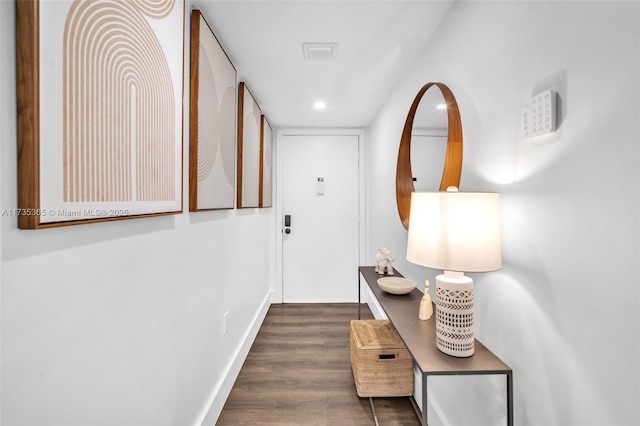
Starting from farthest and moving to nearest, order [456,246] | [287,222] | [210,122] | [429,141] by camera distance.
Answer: [287,222] → [429,141] → [210,122] → [456,246]

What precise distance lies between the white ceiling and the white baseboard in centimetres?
Result: 206

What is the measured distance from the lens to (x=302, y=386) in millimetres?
2154

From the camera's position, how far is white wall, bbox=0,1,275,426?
630mm

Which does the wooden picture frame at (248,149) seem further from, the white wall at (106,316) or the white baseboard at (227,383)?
the white baseboard at (227,383)

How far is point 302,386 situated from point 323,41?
224cm

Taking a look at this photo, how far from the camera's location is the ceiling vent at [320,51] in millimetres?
1866

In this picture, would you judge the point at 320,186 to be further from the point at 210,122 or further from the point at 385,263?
the point at 210,122

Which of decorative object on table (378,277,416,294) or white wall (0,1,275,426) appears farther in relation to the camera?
decorative object on table (378,277,416,294)

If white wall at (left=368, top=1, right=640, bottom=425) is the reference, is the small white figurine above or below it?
below

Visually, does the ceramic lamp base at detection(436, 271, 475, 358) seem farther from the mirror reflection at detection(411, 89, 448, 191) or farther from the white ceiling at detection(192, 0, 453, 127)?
the white ceiling at detection(192, 0, 453, 127)

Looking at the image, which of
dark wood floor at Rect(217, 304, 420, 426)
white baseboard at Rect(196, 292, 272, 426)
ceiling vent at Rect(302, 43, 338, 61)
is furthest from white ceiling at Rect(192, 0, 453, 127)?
dark wood floor at Rect(217, 304, 420, 426)

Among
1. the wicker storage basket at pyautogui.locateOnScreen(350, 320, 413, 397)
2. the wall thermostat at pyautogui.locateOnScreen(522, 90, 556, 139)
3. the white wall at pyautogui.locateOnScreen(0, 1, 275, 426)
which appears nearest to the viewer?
the white wall at pyautogui.locateOnScreen(0, 1, 275, 426)

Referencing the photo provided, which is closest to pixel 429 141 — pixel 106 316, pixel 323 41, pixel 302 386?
pixel 323 41

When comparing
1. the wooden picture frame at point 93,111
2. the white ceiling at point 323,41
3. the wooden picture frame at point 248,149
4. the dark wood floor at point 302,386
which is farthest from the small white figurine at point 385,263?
the wooden picture frame at point 93,111
